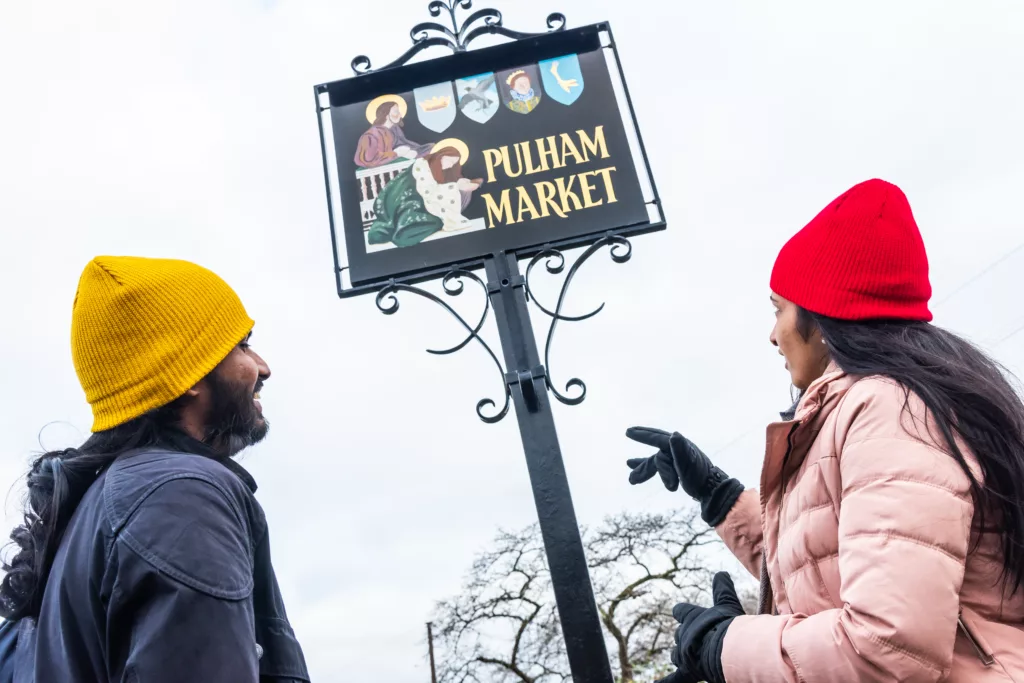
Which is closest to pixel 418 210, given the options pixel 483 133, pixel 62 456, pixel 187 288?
pixel 483 133

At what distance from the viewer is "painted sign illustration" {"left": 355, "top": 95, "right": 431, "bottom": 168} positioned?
9.46 ft

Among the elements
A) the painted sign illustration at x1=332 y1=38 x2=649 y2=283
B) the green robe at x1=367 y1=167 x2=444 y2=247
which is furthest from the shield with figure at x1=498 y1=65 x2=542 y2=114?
the green robe at x1=367 y1=167 x2=444 y2=247

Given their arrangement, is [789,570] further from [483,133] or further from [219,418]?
[483,133]

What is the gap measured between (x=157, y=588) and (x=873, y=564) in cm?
106

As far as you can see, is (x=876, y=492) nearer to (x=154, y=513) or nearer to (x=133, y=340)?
(x=154, y=513)

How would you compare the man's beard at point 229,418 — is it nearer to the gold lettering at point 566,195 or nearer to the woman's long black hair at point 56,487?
the woman's long black hair at point 56,487

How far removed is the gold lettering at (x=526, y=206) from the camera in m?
2.68

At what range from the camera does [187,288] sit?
1620 millimetres

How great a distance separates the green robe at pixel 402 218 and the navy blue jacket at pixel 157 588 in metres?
1.47

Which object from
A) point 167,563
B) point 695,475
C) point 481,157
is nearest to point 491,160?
point 481,157

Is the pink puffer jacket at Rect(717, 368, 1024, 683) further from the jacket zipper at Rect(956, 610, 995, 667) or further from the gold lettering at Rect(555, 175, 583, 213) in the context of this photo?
the gold lettering at Rect(555, 175, 583, 213)

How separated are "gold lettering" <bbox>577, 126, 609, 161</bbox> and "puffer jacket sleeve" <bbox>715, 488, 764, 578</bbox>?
1379mm

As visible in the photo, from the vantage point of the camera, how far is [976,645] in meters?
1.19

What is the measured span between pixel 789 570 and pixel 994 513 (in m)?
0.34
